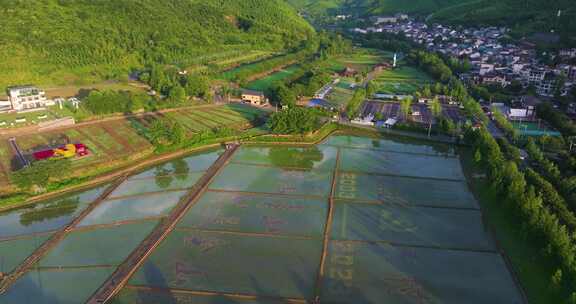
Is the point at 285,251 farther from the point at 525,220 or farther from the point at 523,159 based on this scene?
the point at 523,159

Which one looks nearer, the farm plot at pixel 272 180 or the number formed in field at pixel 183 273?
the number formed in field at pixel 183 273

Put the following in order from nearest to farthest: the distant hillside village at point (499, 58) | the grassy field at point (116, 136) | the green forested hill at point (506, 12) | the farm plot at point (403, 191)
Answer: the farm plot at point (403, 191)
the grassy field at point (116, 136)
the distant hillside village at point (499, 58)
the green forested hill at point (506, 12)

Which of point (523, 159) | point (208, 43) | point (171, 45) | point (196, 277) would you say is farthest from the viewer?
point (208, 43)

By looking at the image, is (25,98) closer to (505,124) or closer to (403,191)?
(403,191)

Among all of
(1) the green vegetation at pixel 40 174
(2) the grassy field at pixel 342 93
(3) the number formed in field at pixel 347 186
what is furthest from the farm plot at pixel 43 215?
(2) the grassy field at pixel 342 93

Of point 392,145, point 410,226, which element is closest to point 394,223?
point 410,226

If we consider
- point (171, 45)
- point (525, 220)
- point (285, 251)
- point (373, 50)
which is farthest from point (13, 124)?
point (373, 50)

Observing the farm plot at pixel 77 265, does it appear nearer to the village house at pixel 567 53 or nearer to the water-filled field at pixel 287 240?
the water-filled field at pixel 287 240
